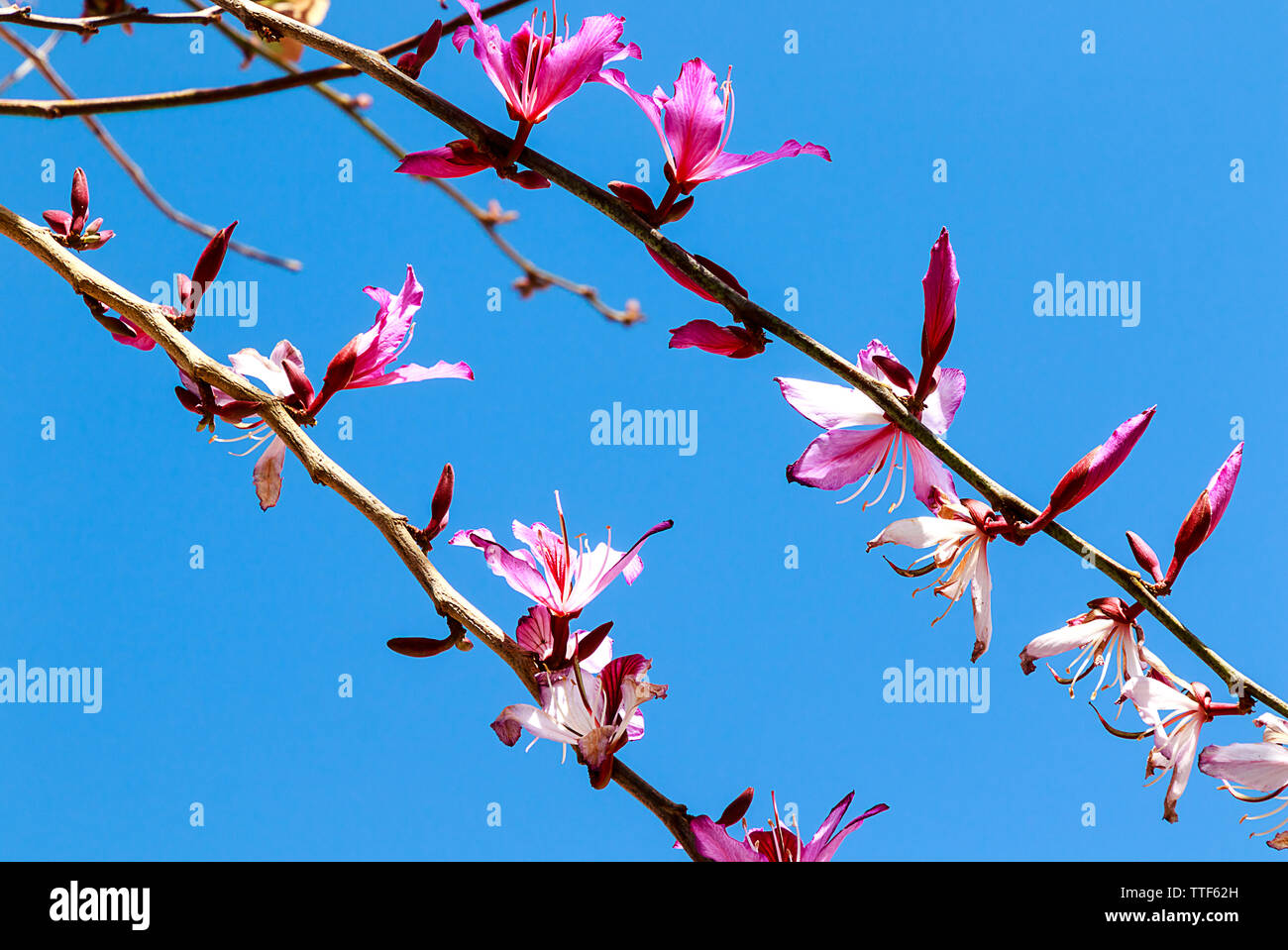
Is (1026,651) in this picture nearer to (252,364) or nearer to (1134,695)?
(1134,695)

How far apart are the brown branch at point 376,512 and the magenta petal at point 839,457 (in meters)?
0.21

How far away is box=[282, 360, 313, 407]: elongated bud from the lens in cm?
62

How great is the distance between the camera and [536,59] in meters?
0.62

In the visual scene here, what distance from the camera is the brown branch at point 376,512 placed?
0.56m

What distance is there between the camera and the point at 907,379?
2.00 ft

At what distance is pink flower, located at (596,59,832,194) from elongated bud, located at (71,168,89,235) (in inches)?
17.7

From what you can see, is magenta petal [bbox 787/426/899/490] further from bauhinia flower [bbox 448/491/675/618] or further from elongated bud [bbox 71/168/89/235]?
elongated bud [bbox 71/168/89/235]

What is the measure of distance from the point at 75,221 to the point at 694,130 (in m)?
0.52

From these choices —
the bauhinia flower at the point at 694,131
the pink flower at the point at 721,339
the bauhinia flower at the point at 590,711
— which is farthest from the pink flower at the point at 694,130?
the bauhinia flower at the point at 590,711

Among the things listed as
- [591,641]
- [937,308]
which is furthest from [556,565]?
[937,308]

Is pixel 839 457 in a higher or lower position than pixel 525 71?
lower

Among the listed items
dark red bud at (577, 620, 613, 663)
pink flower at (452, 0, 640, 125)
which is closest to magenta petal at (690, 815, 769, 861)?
dark red bud at (577, 620, 613, 663)

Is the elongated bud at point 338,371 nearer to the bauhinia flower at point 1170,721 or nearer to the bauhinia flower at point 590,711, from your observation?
the bauhinia flower at point 590,711

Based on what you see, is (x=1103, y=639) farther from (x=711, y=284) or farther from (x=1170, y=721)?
(x=711, y=284)
